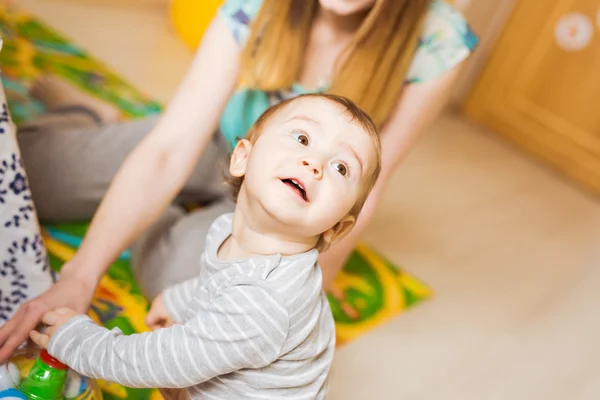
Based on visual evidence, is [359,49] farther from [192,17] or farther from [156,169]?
[192,17]

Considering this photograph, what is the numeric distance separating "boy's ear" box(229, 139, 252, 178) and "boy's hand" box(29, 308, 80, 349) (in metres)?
0.25

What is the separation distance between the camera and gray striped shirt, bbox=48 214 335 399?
62 centimetres

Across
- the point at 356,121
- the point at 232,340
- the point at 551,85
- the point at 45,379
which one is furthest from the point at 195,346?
the point at 551,85

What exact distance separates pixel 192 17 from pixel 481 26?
1.08 m

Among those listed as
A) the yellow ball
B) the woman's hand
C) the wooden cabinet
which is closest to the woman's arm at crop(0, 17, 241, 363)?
the woman's hand

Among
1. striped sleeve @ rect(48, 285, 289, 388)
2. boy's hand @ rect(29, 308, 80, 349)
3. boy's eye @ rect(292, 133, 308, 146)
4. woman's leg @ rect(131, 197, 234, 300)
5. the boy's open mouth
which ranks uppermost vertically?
boy's eye @ rect(292, 133, 308, 146)

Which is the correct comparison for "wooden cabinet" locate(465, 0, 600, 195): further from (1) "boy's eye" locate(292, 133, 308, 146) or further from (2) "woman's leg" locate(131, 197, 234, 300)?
(1) "boy's eye" locate(292, 133, 308, 146)

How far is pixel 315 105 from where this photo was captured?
2.15ft

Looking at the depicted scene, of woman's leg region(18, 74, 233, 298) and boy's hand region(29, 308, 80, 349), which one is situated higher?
boy's hand region(29, 308, 80, 349)

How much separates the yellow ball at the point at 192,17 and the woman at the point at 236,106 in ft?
3.23

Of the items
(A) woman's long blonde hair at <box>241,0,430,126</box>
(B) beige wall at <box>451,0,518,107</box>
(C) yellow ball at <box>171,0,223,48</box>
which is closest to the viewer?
(A) woman's long blonde hair at <box>241,0,430,126</box>

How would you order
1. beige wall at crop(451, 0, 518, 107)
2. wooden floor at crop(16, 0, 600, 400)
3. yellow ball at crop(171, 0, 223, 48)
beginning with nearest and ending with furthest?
wooden floor at crop(16, 0, 600, 400), yellow ball at crop(171, 0, 223, 48), beige wall at crop(451, 0, 518, 107)

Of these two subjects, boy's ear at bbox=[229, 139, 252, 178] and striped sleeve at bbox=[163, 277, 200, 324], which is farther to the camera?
striped sleeve at bbox=[163, 277, 200, 324]

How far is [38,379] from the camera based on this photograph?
638 mm
